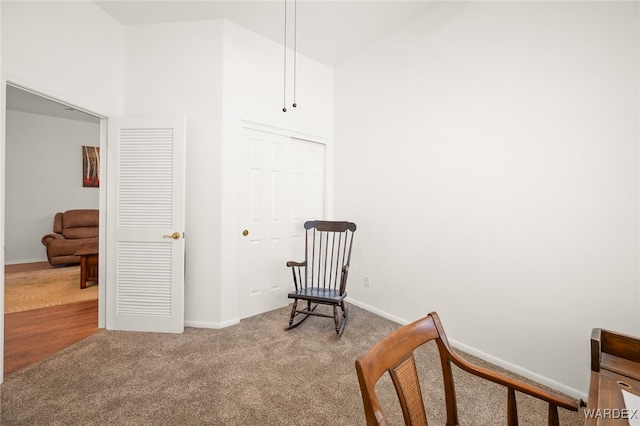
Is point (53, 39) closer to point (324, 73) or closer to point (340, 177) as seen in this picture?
point (324, 73)

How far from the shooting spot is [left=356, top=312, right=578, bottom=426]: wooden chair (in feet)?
2.46

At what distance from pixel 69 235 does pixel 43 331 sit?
10.8 feet

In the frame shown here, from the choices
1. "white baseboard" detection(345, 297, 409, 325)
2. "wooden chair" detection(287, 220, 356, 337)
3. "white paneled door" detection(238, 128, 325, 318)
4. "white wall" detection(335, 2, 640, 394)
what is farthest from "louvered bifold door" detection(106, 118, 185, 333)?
"white wall" detection(335, 2, 640, 394)

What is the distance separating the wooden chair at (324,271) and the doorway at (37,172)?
4497mm

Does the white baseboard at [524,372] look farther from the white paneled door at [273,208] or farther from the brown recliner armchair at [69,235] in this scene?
the brown recliner armchair at [69,235]

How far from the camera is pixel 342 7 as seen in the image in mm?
2562

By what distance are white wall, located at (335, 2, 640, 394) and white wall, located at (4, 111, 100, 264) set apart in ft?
19.6

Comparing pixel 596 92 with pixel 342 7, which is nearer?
pixel 596 92

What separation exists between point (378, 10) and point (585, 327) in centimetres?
297

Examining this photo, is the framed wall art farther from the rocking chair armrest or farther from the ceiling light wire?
the rocking chair armrest

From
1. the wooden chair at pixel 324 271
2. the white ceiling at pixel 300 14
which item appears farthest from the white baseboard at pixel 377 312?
the white ceiling at pixel 300 14

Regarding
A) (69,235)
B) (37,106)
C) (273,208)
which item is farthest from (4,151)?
(37,106)

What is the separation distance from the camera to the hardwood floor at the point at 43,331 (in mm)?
2213

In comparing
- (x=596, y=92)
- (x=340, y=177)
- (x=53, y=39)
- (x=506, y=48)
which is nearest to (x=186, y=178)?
(x=53, y=39)
